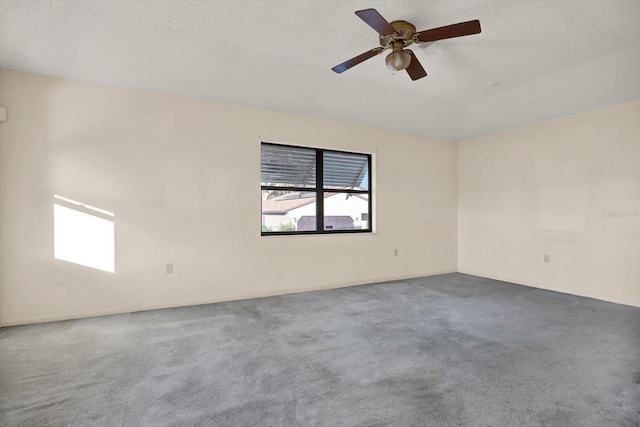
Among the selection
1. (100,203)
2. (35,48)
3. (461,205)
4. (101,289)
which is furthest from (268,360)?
(461,205)

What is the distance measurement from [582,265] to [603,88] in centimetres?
222

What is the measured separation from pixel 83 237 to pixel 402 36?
3.57 meters

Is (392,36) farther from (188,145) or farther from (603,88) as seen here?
(603,88)

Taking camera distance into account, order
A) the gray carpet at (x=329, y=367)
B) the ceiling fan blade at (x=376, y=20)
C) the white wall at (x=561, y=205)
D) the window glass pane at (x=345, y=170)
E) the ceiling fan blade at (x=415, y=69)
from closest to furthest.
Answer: the gray carpet at (x=329, y=367) < the ceiling fan blade at (x=376, y=20) < the ceiling fan blade at (x=415, y=69) < the white wall at (x=561, y=205) < the window glass pane at (x=345, y=170)

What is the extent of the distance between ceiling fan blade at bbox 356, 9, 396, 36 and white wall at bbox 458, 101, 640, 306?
12.0ft

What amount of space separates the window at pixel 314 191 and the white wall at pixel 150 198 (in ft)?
0.56

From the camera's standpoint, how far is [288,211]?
14.3 ft

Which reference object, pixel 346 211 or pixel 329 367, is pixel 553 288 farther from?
pixel 329 367

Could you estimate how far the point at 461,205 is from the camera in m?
5.70

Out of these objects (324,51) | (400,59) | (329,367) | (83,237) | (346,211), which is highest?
(324,51)

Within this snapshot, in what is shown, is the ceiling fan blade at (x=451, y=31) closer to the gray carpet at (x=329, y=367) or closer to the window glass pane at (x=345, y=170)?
the gray carpet at (x=329, y=367)

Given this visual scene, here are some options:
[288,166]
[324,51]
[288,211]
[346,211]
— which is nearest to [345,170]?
[346,211]

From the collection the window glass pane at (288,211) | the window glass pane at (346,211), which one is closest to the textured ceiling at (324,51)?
the window glass pane at (288,211)

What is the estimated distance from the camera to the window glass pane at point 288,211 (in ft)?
13.8
